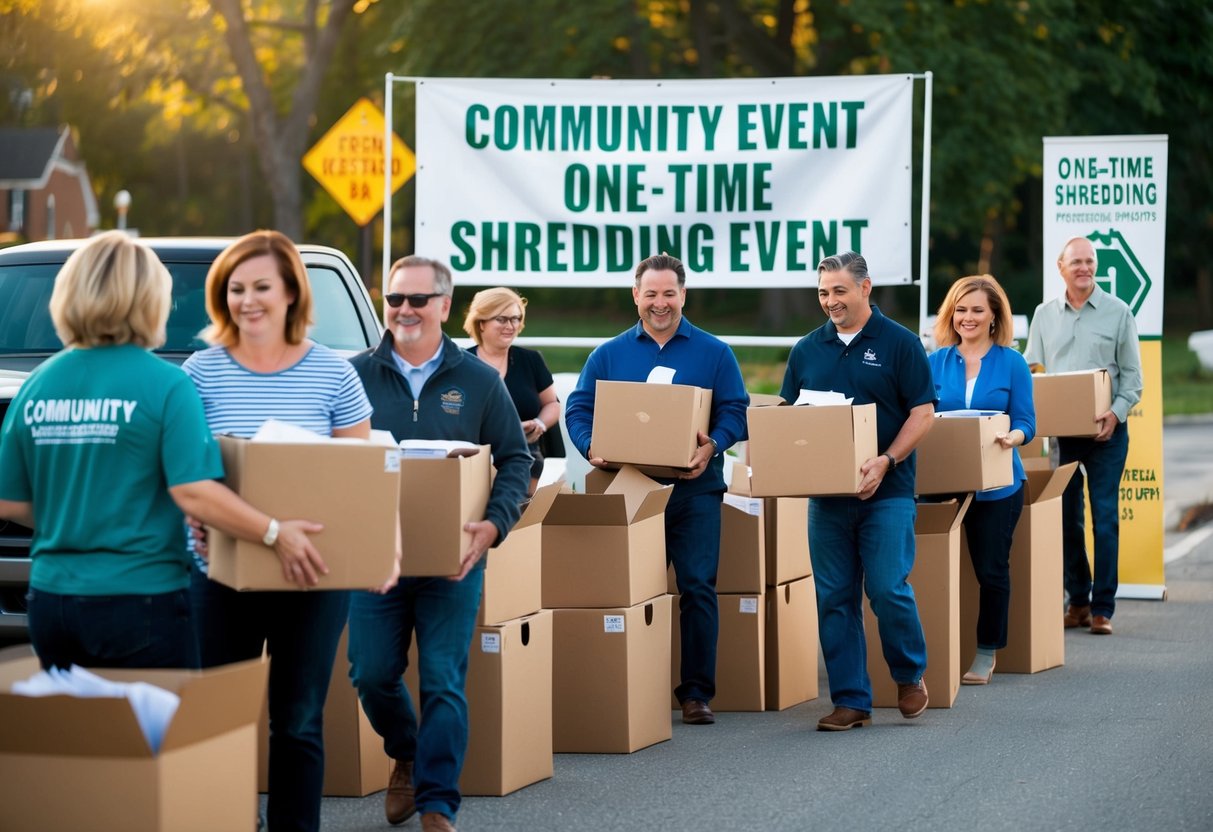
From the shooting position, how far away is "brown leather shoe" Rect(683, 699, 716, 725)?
25.4ft

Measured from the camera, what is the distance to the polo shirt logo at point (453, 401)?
565 centimetres

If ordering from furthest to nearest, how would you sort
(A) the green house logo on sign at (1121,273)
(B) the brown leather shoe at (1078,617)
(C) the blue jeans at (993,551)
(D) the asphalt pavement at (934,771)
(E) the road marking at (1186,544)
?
(E) the road marking at (1186,544), (A) the green house logo on sign at (1121,273), (B) the brown leather shoe at (1078,617), (C) the blue jeans at (993,551), (D) the asphalt pavement at (934,771)

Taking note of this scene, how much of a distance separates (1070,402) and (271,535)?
6385 millimetres

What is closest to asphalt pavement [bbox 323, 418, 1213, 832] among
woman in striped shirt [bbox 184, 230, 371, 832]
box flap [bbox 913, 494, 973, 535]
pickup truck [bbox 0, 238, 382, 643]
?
box flap [bbox 913, 494, 973, 535]

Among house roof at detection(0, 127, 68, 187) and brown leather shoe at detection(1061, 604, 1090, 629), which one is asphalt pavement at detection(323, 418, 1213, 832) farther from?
house roof at detection(0, 127, 68, 187)

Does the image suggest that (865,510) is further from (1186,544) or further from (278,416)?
(1186,544)

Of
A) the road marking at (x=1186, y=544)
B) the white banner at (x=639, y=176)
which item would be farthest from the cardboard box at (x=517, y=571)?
the road marking at (x=1186, y=544)

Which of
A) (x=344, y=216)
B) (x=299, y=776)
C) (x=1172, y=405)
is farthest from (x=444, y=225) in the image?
(x=344, y=216)

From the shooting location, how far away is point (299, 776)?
16.2 ft

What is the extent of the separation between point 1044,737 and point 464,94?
5243 mm

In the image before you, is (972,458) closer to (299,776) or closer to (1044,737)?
(1044,737)

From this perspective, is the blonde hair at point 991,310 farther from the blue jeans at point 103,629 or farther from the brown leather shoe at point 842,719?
the blue jeans at point 103,629

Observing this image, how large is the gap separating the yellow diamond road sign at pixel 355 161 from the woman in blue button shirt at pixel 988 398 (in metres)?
8.69

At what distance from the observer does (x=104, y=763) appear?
3.88 metres
